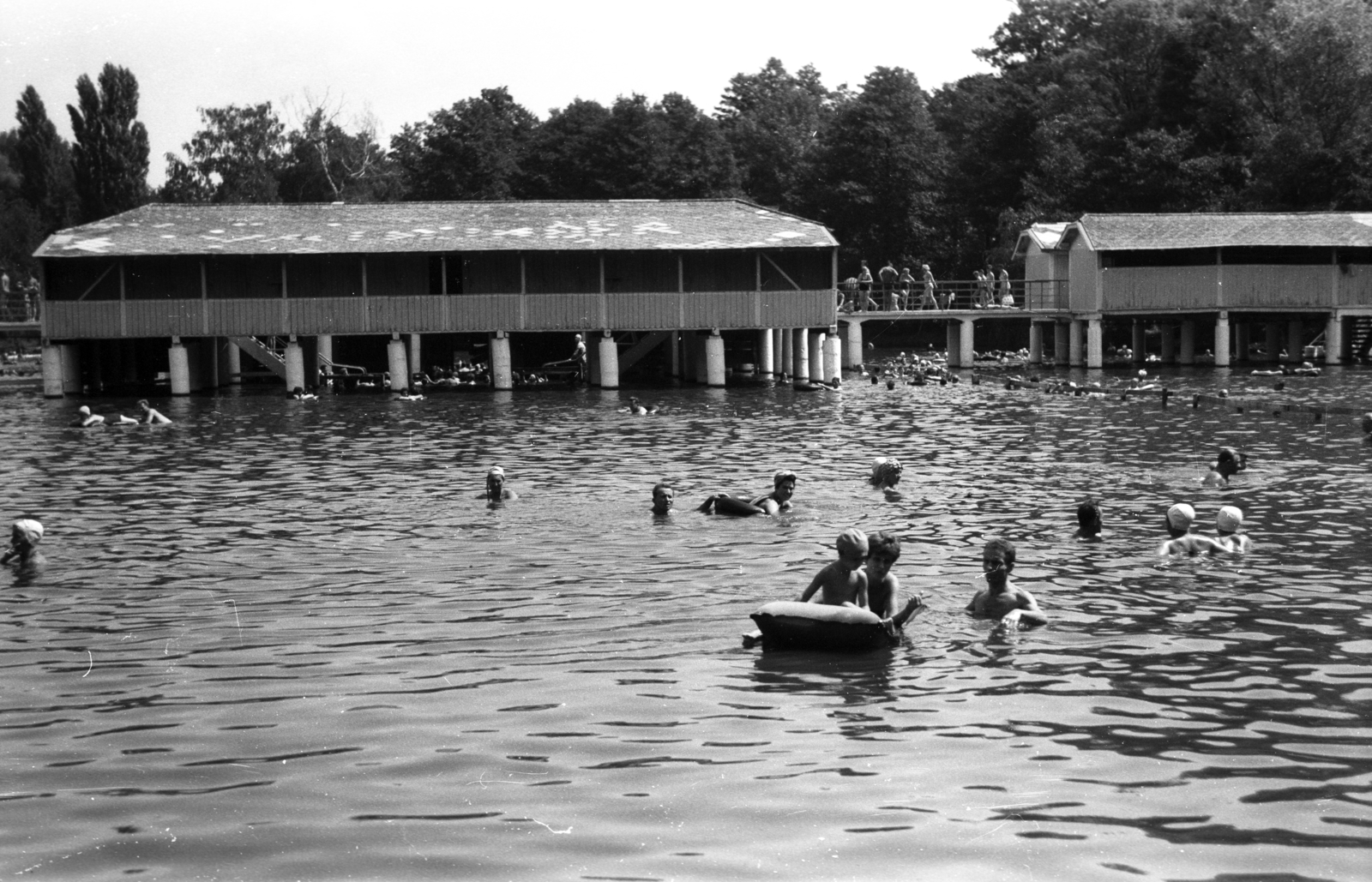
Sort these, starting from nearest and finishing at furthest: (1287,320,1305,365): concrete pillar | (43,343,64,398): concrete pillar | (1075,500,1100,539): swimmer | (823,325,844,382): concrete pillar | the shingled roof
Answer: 1. (1075,500,1100,539): swimmer
2. (43,343,64,398): concrete pillar
3. (823,325,844,382): concrete pillar
4. the shingled roof
5. (1287,320,1305,365): concrete pillar

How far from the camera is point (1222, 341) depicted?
61000 mm

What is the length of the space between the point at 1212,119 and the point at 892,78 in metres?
18.9

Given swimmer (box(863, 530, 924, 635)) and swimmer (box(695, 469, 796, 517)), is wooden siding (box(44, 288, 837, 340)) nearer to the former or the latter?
swimmer (box(695, 469, 796, 517))

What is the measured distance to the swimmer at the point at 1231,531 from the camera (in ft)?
62.3

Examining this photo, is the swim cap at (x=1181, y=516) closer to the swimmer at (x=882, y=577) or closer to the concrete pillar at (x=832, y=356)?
the swimmer at (x=882, y=577)

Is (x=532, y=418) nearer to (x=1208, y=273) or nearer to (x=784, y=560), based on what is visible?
(x=784, y=560)

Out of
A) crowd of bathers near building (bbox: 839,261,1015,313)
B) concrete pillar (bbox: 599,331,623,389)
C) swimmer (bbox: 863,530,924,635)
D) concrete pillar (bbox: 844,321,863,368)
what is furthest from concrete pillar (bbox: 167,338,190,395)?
swimmer (bbox: 863,530,924,635)

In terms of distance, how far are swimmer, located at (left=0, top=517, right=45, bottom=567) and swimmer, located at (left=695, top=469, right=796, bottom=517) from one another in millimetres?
8315

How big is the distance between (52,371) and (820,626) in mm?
43503

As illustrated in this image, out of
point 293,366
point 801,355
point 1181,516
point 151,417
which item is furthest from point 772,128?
point 1181,516

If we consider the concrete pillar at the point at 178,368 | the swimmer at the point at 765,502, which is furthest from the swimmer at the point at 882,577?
the concrete pillar at the point at 178,368

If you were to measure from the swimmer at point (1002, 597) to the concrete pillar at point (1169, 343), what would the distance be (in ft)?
177

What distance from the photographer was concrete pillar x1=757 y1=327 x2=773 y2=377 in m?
57.5

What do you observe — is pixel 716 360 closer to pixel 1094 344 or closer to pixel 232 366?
pixel 1094 344
